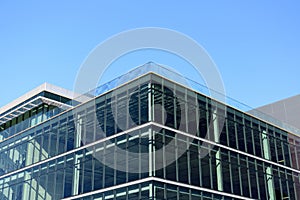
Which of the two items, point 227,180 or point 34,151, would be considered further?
point 34,151

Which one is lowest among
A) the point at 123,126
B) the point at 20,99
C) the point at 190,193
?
the point at 190,193

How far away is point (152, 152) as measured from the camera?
26875 millimetres

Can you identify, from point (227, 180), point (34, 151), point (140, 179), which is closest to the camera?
point (140, 179)

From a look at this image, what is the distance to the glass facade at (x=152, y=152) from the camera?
90.7ft

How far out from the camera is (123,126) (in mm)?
29422

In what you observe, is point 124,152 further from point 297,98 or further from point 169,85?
point 297,98

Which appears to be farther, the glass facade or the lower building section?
the glass facade

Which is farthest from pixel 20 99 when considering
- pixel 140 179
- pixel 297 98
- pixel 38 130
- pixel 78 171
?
pixel 297 98

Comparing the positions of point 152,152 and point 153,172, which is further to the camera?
point 152,152

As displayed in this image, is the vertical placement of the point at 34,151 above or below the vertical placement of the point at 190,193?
above

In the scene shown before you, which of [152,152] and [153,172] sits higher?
[152,152]

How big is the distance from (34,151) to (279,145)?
22153 millimetres

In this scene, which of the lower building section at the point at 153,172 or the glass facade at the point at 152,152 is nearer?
the lower building section at the point at 153,172

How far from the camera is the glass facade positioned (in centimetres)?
2766
